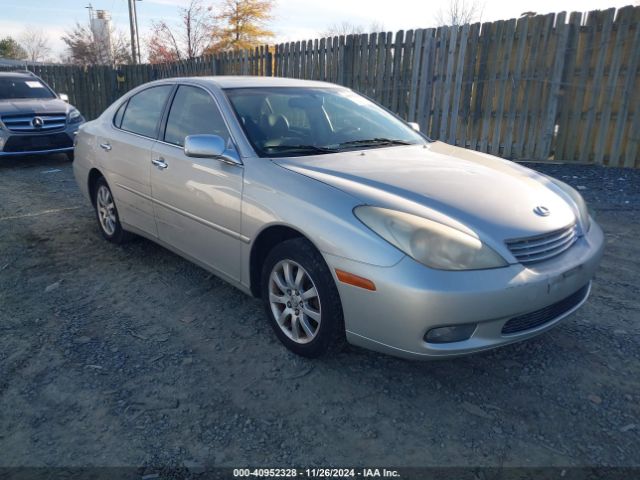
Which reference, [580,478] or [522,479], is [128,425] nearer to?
[522,479]

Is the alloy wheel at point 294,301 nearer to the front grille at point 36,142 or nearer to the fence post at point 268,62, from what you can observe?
the front grille at point 36,142

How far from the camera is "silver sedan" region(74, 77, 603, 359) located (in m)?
2.42

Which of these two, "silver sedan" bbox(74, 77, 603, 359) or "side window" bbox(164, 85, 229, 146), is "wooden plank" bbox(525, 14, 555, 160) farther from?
"side window" bbox(164, 85, 229, 146)

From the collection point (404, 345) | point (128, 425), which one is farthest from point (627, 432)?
point (128, 425)

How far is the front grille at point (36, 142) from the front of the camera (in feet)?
29.3

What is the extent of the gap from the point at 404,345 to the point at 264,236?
112 centimetres

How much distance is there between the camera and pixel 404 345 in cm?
246

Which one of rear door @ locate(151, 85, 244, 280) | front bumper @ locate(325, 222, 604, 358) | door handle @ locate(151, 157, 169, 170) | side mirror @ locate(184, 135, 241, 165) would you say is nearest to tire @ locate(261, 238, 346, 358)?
front bumper @ locate(325, 222, 604, 358)

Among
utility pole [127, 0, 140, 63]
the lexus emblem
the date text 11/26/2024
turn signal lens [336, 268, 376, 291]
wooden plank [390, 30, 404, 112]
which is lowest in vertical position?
the date text 11/26/2024

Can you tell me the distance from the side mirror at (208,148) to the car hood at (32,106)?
7.64m

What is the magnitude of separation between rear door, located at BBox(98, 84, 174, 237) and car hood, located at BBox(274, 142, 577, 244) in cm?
155

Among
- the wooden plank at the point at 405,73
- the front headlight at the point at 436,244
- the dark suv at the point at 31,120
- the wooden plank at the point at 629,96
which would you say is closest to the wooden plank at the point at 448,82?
the wooden plank at the point at 405,73

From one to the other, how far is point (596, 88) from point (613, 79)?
0.76 ft

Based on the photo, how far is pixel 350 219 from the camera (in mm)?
2566
